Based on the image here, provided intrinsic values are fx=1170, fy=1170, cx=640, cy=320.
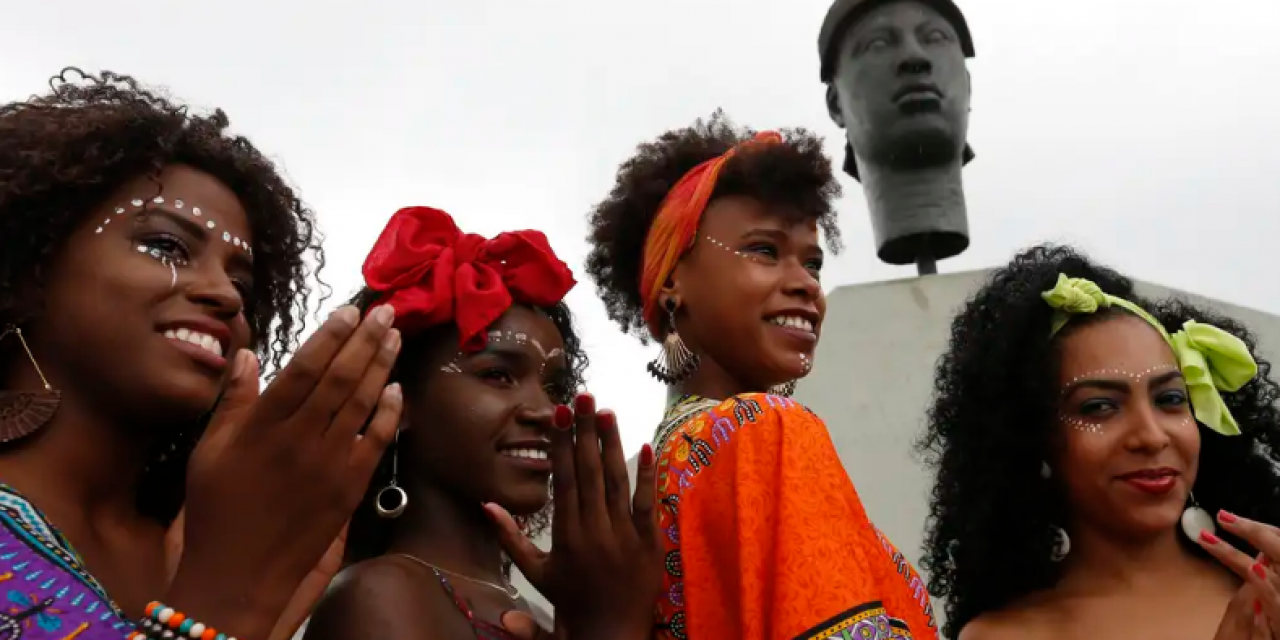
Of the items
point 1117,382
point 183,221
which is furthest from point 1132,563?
point 183,221

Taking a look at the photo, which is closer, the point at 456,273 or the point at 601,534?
the point at 601,534

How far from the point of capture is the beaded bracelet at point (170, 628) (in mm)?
1407

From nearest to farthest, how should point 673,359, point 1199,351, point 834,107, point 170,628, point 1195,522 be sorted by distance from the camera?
1. point 170,628
2. point 673,359
3. point 1195,522
4. point 1199,351
5. point 834,107

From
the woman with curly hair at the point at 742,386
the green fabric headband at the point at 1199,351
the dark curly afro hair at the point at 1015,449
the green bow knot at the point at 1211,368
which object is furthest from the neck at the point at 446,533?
the green bow knot at the point at 1211,368

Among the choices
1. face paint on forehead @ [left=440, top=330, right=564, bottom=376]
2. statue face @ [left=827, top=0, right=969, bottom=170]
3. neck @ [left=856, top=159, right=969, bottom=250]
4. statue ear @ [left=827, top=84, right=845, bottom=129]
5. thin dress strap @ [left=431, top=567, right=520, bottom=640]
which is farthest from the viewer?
statue ear @ [left=827, top=84, right=845, bottom=129]

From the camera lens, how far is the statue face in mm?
7332

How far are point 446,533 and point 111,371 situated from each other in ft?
2.44

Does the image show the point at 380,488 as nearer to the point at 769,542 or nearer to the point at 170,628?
the point at 769,542

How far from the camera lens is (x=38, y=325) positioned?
5.77 feet

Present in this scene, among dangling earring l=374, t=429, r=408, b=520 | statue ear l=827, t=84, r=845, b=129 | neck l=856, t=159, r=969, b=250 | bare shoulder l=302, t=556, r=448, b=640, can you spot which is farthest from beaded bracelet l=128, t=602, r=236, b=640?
statue ear l=827, t=84, r=845, b=129

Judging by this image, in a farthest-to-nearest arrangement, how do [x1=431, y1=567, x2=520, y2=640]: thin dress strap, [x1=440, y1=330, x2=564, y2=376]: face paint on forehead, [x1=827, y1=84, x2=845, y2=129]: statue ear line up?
[x1=827, y1=84, x2=845, y2=129]: statue ear → [x1=440, y1=330, x2=564, y2=376]: face paint on forehead → [x1=431, y1=567, x2=520, y2=640]: thin dress strap

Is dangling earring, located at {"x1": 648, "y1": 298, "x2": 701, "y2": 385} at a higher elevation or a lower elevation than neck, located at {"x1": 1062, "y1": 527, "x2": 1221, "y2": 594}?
higher

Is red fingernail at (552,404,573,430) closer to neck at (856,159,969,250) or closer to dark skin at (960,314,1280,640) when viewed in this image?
dark skin at (960,314,1280,640)

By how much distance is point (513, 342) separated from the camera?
235 centimetres
